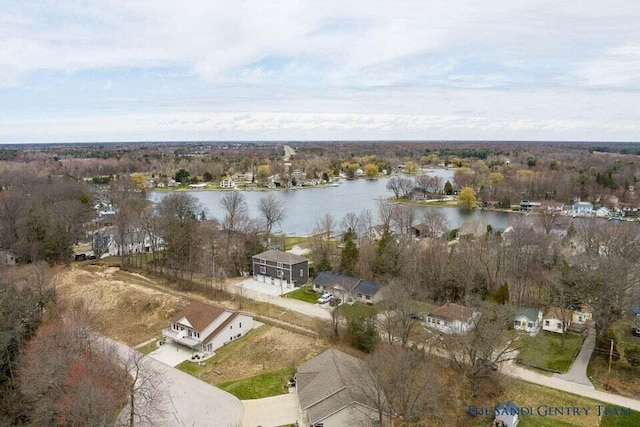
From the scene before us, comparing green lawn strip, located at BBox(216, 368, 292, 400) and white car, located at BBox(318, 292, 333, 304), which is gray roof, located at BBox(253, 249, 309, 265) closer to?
white car, located at BBox(318, 292, 333, 304)

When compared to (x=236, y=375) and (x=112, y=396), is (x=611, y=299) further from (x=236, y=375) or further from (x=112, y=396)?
(x=112, y=396)

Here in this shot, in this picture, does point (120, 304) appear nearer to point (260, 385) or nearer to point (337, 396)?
point (260, 385)

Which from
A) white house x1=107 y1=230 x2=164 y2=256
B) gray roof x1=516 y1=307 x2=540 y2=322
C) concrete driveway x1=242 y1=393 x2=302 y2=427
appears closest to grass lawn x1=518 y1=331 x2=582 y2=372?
gray roof x1=516 y1=307 x2=540 y2=322

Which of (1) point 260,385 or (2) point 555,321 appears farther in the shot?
(2) point 555,321

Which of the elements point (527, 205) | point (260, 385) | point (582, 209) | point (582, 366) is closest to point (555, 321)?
point (582, 366)

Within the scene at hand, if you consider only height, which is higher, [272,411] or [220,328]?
[220,328]

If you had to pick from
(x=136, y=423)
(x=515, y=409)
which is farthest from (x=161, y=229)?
(x=515, y=409)

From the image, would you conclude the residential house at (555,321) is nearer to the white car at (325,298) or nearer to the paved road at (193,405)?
the white car at (325,298)
